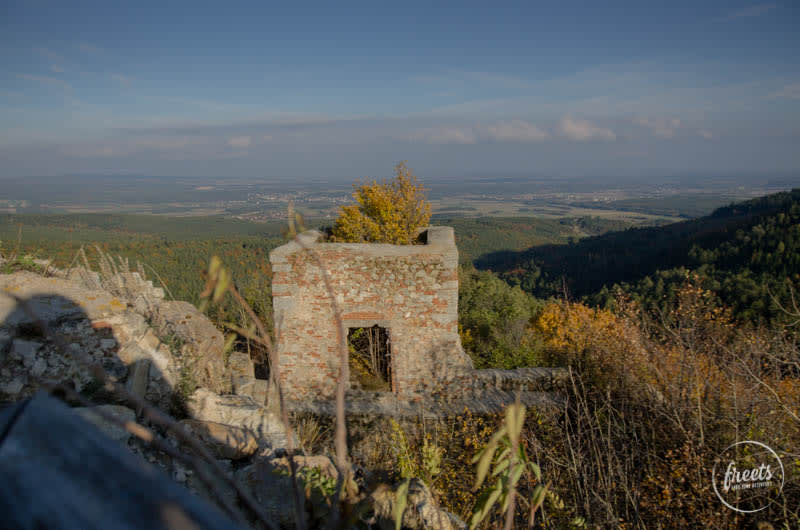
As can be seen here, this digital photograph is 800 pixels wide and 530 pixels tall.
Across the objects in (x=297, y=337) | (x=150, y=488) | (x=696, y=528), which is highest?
(x=150, y=488)

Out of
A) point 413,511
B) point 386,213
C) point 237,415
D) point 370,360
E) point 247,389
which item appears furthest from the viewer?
point 386,213

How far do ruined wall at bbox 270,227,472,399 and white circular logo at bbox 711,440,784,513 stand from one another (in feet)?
11.3

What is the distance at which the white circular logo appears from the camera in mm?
3695

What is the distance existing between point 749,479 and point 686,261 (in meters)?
32.6

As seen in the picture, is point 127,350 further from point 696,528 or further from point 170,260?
point 170,260

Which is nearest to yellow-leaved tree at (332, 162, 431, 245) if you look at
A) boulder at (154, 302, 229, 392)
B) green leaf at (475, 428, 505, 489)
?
boulder at (154, 302, 229, 392)

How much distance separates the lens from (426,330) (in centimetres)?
643

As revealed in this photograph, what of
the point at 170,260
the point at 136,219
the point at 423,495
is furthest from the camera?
the point at 136,219

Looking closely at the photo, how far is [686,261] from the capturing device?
30453 millimetres

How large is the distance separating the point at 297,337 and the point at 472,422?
3.04 meters

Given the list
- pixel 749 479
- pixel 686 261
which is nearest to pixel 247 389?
pixel 749 479

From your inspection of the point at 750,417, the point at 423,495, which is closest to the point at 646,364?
the point at 750,417

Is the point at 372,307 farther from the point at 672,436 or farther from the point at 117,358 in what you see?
the point at 672,436

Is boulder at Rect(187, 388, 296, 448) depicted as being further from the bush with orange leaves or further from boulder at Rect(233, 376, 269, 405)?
the bush with orange leaves
